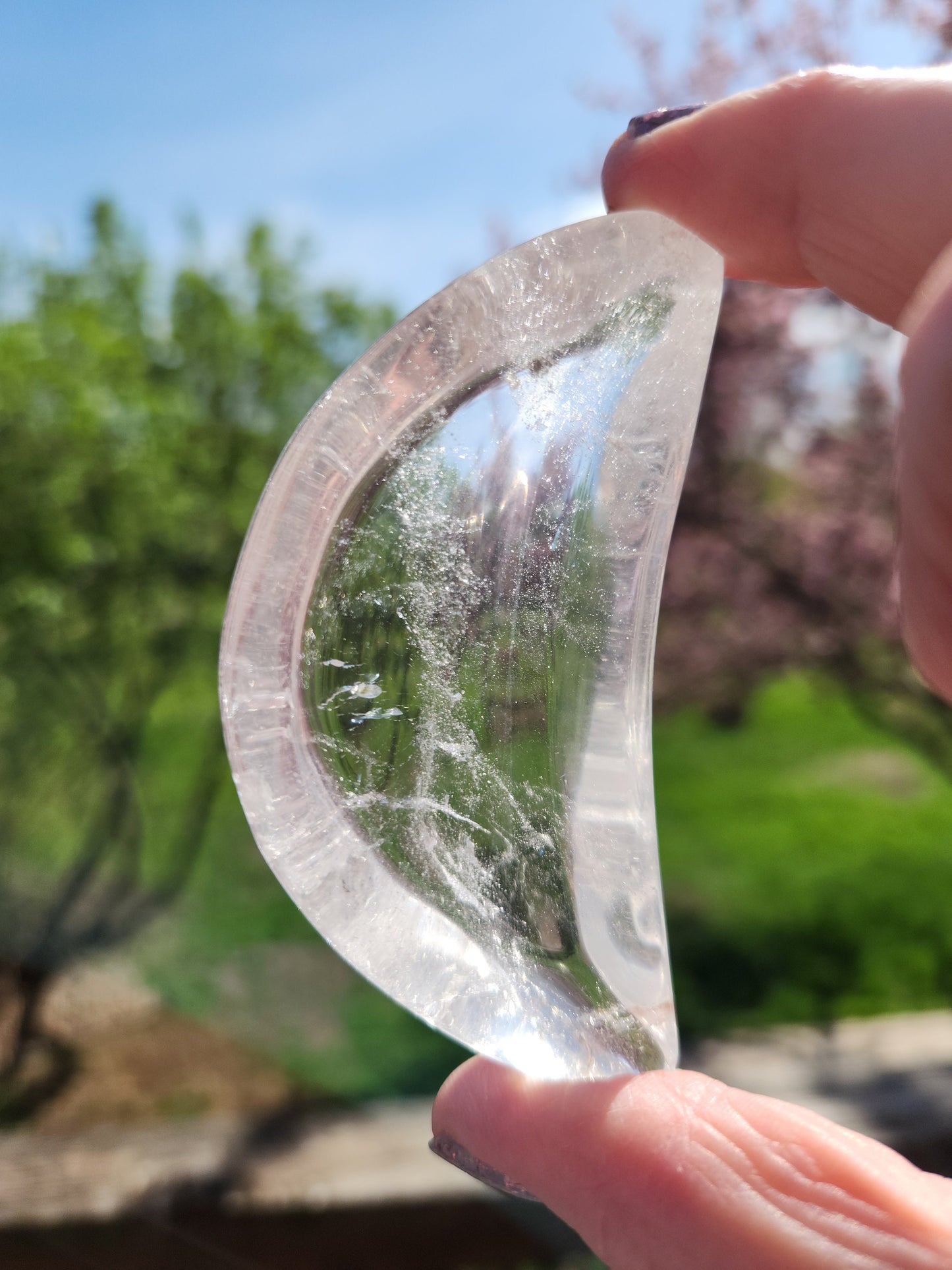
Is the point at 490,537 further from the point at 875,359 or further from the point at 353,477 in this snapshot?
the point at 875,359

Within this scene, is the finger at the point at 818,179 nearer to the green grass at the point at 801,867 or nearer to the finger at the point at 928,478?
the finger at the point at 928,478

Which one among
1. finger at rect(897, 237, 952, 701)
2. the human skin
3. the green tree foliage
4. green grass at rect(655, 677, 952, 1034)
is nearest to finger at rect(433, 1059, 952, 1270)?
the human skin

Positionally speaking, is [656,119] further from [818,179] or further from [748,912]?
[748,912]

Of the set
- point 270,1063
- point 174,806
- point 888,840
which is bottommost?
point 888,840

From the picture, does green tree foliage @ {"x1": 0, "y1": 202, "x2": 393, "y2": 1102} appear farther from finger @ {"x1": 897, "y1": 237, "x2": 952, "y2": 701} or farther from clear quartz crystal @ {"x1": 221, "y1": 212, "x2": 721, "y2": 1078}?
finger @ {"x1": 897, "y1": 237, "x2": 952, "y2": 701}

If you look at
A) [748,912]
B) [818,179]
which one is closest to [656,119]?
[818,179]

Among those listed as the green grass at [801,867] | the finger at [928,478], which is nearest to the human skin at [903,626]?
the finger at [928,478]

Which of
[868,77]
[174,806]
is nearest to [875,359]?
[868,77]
